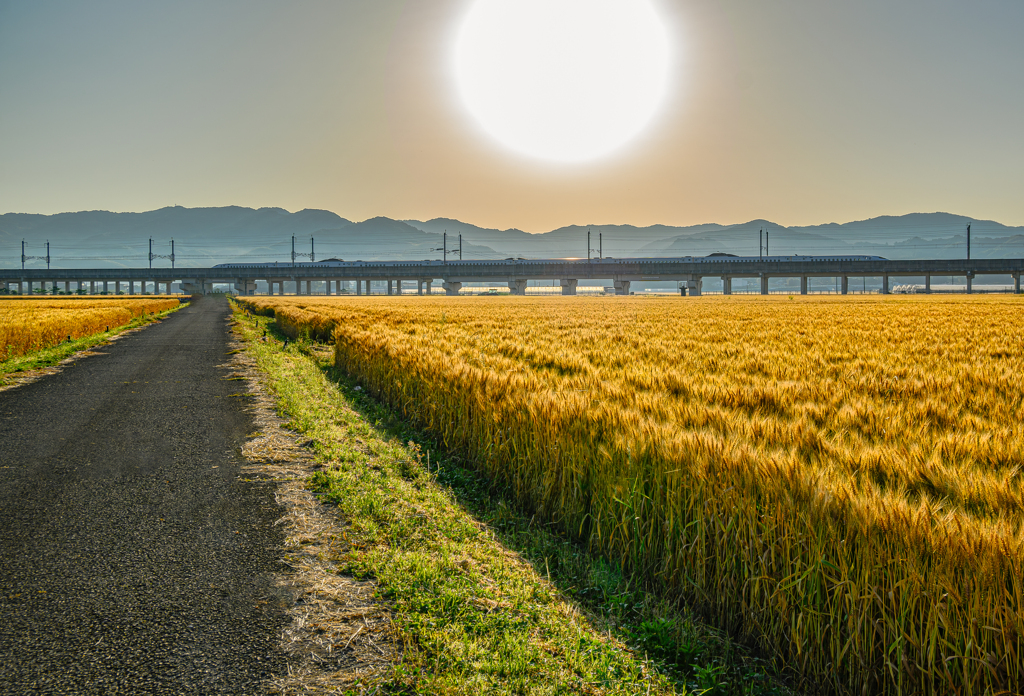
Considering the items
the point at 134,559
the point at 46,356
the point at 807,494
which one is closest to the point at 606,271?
the point at 46,356

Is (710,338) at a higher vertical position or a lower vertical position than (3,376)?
higher

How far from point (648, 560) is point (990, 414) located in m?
3.81

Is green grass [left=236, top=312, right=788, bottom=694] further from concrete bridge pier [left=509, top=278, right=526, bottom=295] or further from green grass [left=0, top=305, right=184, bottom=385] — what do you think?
concrete bridge pier [left=509, top=278, right=526, bottom=295]

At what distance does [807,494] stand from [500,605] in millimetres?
2194

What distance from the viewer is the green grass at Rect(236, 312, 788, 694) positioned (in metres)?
3.17

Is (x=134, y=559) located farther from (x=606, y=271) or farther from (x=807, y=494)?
(x=606, y=271)

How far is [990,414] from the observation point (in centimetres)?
531

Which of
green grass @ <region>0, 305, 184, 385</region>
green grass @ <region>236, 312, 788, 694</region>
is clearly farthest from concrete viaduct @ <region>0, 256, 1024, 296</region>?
green grass @ <region>236, 312, 788, 694</region>

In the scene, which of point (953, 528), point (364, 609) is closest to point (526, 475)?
point (364, 609)

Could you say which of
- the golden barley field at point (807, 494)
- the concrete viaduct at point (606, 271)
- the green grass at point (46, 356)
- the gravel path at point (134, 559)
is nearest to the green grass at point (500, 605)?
the golden barley field at point (807, 494)

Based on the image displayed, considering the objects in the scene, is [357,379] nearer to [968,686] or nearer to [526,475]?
[526,475]

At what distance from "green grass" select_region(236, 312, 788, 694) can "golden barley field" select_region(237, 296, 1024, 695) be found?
28 cm

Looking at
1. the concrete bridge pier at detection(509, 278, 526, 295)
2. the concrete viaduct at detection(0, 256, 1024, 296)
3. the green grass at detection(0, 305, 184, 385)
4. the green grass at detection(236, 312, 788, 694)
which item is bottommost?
the green grass at detection(236, 312, 788, 694)

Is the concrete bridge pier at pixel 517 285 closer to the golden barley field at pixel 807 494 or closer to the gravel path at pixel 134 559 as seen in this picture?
the gravel path at pixel 134 559
